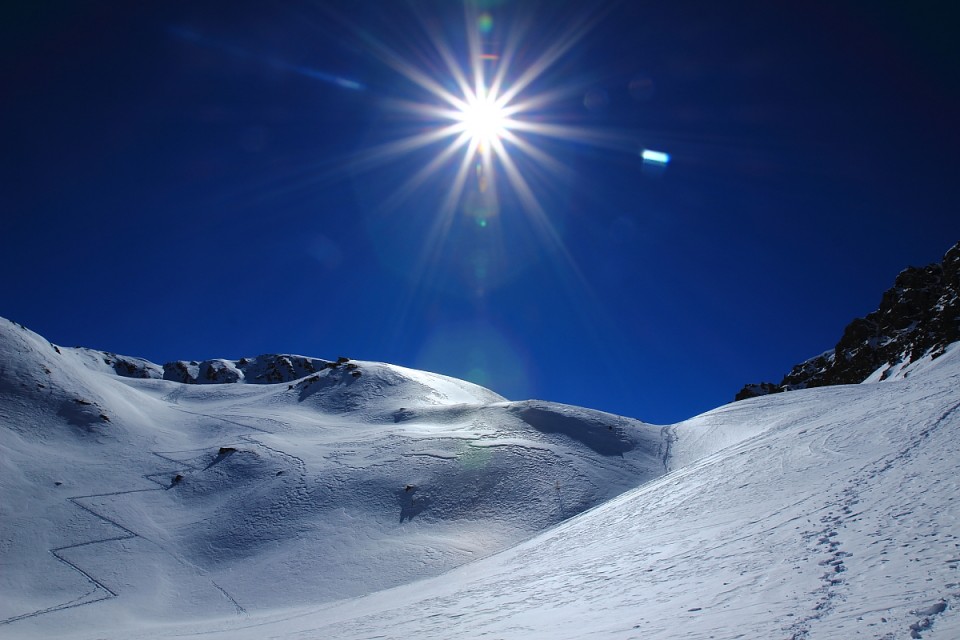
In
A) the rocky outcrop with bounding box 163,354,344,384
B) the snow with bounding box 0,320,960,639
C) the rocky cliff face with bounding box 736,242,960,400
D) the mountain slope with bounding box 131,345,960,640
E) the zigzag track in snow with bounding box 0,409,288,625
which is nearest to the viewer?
the mountain slope with bounding box 131,345,960,640

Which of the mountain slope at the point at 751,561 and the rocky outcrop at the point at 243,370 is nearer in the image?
the mountain slope at the point at 751,561

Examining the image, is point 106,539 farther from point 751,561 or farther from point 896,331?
point 896,331

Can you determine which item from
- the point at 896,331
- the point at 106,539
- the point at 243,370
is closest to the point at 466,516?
the point at 106,539

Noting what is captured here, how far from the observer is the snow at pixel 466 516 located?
7.29m

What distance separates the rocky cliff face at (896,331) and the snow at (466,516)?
49.7 meters

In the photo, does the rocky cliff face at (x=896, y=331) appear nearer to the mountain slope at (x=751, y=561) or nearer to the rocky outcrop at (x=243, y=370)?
the mountain slope at (x=751, y=561)

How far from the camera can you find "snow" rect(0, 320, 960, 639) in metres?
7.29

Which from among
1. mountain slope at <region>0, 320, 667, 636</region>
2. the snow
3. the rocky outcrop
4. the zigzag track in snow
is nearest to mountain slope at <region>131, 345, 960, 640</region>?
the snow

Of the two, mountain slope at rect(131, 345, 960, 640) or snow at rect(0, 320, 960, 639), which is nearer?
mountain slope at rect(131, 345, 960, 640)

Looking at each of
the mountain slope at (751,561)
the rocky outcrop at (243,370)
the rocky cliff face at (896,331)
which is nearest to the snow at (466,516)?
the mountain slope at (751,561)

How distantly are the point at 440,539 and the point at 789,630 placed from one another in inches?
820

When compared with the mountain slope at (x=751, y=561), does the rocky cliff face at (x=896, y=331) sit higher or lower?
higher

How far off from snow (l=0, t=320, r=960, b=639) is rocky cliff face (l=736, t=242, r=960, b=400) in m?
49.7

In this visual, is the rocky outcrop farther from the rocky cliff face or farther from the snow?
the rocky cliff face
